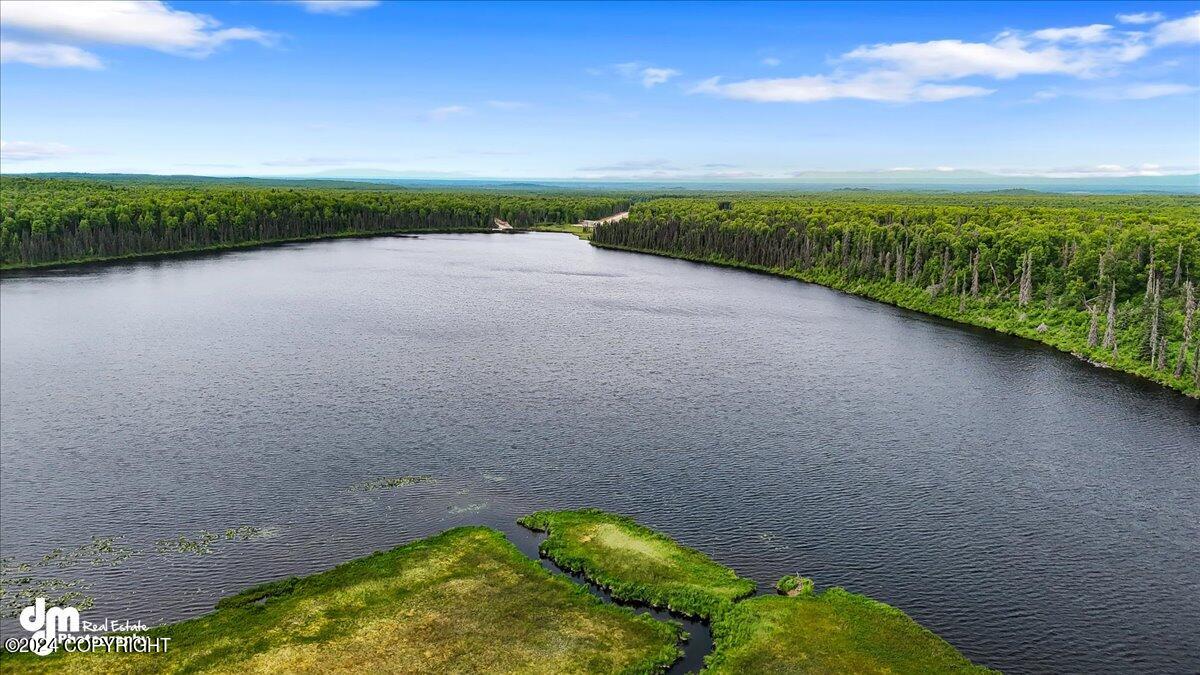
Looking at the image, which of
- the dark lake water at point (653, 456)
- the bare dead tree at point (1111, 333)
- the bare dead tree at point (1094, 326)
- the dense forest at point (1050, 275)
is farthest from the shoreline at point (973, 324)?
the bare dead tree at point (1111, 333)

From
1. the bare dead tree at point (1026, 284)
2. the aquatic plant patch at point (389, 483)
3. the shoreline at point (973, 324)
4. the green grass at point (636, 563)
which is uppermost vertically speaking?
the bare dead tree at point (1026, 284)

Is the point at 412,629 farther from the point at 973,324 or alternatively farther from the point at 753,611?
the point at 973,324

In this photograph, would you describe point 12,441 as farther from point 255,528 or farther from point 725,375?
point 725,375

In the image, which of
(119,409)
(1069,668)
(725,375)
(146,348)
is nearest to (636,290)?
Result: (725,375)

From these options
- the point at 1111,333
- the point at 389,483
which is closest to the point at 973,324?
the point at 1111,333

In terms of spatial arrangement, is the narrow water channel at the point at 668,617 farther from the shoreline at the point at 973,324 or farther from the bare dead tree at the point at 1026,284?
the bare dead tree at the point at 1026,284

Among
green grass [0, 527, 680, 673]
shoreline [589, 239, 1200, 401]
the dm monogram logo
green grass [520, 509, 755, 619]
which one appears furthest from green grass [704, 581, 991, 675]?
shoreline [589, 239, 1200, 401]
